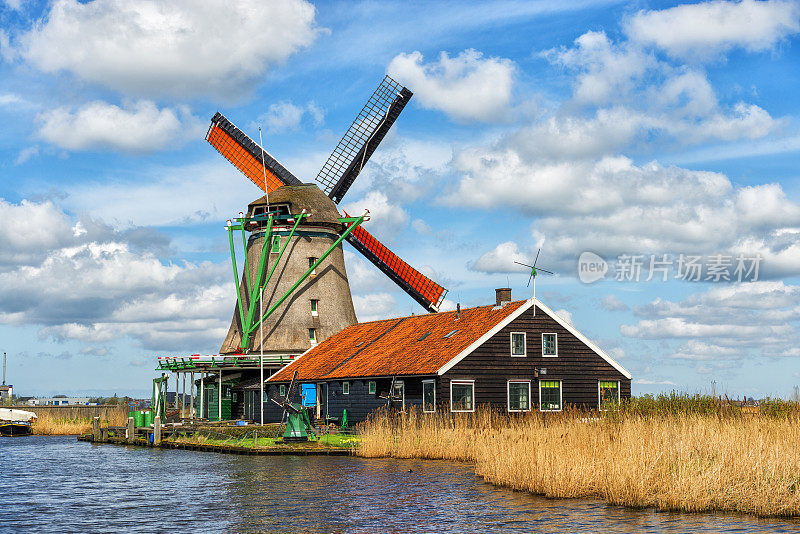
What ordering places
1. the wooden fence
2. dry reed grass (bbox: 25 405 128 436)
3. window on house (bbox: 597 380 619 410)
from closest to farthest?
window on house (bbox: 597 380 619 410)
dry reed grass (bbox: 25 405 128 436)
the wooden fence

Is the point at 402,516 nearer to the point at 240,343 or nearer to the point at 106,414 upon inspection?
the point at 240,343

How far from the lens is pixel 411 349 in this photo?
40938mm

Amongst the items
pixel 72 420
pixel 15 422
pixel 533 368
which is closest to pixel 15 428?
pixel 15 422

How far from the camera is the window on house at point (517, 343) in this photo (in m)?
38.6

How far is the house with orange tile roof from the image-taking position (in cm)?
3747

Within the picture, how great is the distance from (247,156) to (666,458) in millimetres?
40549

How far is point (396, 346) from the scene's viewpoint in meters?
Answer: 42.4

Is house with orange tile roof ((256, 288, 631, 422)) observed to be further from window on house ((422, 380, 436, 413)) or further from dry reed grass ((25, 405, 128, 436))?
dry reed grass ((25, 405, 128, 436))

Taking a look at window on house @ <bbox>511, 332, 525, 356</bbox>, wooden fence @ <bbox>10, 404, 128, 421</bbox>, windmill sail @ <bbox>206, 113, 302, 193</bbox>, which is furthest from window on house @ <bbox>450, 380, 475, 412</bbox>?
wooden fence @ <bbox>10, 404, 128, 421</bbox>

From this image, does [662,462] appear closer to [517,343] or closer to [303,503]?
[303,503]

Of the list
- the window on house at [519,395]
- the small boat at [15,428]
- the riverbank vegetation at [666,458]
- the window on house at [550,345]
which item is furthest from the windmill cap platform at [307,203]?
the riverbank vegetation at [666,458]

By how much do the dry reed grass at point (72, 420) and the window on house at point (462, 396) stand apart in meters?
28.3

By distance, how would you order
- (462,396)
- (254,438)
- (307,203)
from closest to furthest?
(462,396) → (254,438) → (307,203)

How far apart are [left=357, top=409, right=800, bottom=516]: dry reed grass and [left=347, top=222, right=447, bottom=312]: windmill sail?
2530 cm
